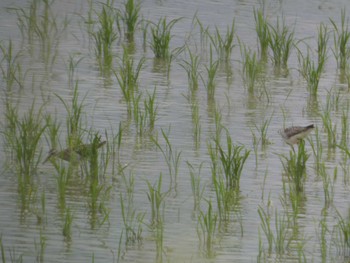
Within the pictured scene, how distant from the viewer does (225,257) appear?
5953 millimetres

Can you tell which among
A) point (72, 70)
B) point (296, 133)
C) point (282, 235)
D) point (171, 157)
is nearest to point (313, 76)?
point (296, 133)

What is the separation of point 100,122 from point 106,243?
8.04 feet

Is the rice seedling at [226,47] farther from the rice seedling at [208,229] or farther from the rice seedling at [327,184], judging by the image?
the rice seedling at [208,229]

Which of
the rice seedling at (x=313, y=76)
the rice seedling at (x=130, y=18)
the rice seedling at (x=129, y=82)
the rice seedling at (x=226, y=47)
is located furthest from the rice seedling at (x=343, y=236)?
the rice seedling at (x=130, y=18)

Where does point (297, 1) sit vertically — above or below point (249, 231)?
above

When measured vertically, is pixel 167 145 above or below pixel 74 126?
A: below

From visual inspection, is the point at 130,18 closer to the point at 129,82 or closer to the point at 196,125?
the point at 129,82

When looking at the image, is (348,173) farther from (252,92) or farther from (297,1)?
(297,1)

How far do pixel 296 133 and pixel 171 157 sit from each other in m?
0.80

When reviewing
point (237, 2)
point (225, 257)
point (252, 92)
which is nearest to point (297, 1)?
point (237, 2)

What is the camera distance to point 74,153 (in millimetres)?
7191

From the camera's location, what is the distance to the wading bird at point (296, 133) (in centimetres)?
766

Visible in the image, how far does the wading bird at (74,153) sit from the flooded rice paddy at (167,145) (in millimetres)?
14

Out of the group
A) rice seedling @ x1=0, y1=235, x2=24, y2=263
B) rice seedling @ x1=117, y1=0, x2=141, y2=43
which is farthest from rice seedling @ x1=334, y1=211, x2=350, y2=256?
rice seedling @ x1=117, y1=0, x2=141, y2=43
